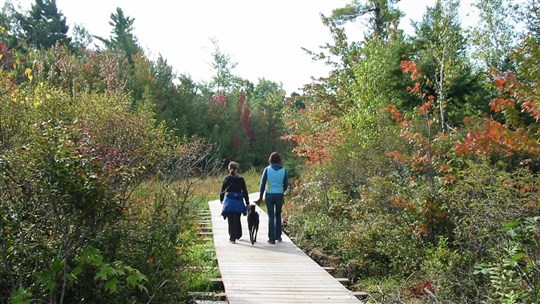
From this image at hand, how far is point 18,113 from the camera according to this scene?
6508 mm

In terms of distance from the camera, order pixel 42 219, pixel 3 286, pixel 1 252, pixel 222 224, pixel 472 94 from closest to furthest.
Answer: pixel 1 252 → pixel 42 219 → pixel 3 286 → pixel 222 224 → pixel 472 94

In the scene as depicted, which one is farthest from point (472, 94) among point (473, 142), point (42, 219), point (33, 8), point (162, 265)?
point (33, 8)

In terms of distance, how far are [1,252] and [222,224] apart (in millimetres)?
8832

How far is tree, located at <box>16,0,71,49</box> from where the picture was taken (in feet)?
149

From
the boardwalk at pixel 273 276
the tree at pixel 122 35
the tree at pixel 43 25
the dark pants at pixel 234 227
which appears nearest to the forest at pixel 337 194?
the boardwalk at pixel 273 276

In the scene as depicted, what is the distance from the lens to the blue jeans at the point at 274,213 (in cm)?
961

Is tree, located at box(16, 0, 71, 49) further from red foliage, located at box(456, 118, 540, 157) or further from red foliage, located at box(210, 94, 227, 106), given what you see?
red foliage, located at box(456, 118, 540, 157)

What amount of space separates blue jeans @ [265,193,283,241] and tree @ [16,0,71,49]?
40.9 meters

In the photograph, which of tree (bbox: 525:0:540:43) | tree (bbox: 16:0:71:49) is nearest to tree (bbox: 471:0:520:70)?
tree (bbox: 525:0:540:43)

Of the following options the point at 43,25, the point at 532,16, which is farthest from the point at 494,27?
the point at 43,25

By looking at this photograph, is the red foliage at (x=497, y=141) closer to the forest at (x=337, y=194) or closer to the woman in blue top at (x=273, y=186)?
the forest at (x=337, y=194)

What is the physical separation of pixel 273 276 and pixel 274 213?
2694mm

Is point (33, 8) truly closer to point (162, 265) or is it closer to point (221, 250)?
point (221, 250)

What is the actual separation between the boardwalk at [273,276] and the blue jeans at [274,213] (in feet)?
0.71
